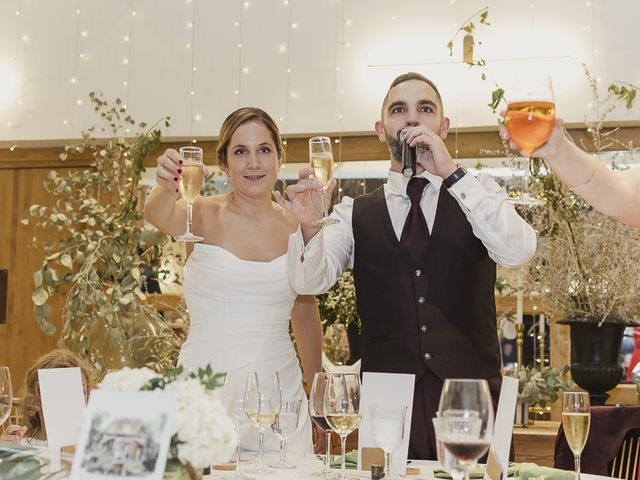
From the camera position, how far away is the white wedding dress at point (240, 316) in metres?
2.97

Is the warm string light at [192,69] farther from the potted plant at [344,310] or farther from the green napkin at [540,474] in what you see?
the green napkin at [540,474]

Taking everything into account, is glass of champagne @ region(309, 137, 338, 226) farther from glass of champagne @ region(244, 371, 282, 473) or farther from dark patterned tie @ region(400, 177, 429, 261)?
glass of champagne @ region(244, 371, 282, 473)

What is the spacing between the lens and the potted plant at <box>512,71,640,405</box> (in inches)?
136

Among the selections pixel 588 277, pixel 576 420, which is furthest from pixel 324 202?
pixel 588 277

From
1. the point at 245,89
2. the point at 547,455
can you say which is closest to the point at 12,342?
the point at 245,89

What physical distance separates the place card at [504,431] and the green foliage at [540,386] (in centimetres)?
204

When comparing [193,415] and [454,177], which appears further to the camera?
[454,177]

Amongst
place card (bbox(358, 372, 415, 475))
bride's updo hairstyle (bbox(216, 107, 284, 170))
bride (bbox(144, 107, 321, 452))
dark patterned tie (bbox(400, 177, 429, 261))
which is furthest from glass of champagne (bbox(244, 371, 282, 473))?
bride's updo hairstyle (bbox(216, 107, 284, 170))

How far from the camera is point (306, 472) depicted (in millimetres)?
1969

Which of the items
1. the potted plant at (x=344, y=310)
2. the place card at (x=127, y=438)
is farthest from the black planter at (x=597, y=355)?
the place card at (x=127, y=438)

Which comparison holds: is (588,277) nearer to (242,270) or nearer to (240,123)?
(242,270)

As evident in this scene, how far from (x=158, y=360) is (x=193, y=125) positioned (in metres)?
2.12

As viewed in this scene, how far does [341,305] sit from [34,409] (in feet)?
5.24

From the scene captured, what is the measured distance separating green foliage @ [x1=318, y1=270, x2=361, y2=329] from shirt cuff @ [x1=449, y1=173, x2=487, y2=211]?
135 centimetres
